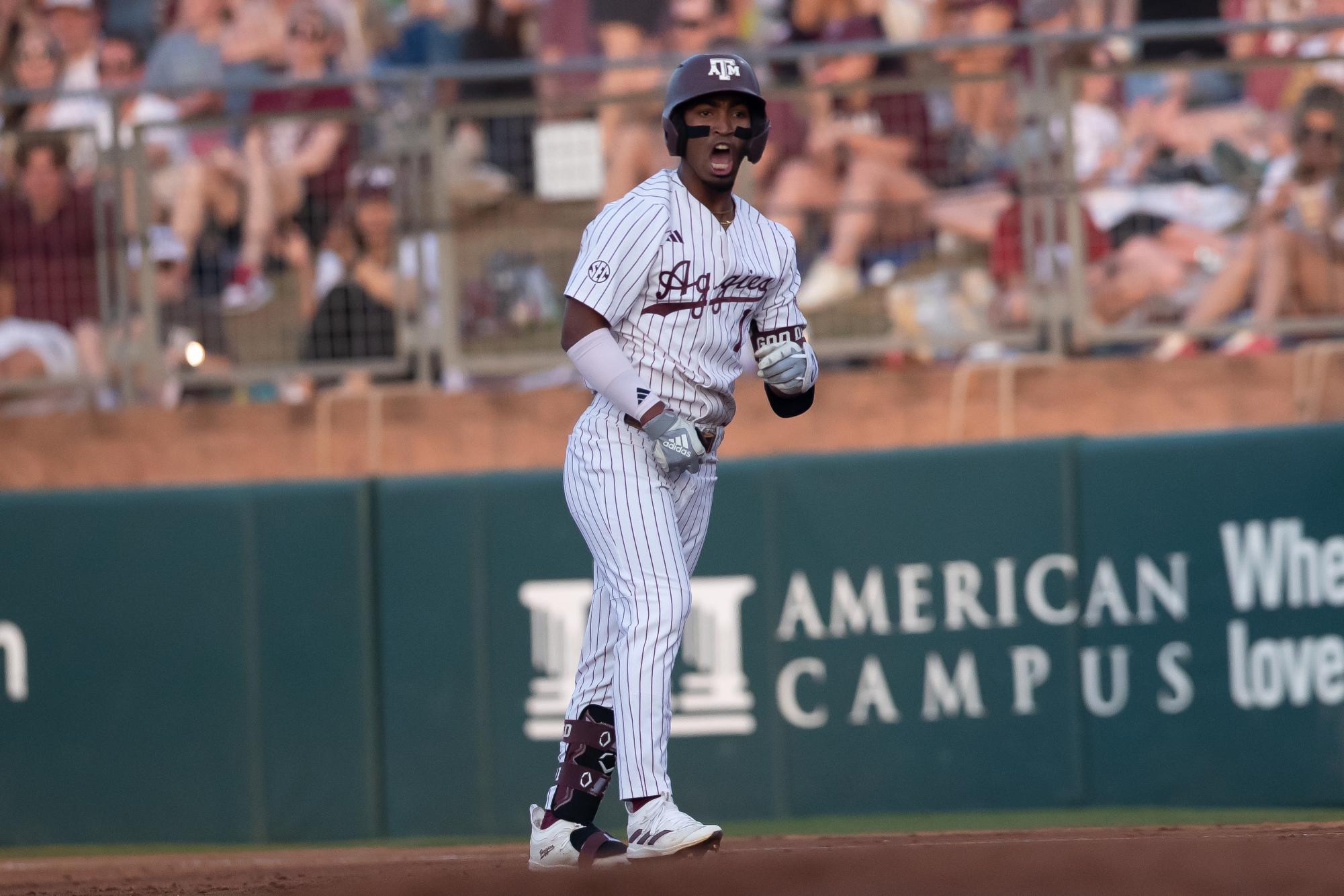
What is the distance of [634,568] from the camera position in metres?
4.75

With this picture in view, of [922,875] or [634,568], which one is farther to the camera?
[634,568]

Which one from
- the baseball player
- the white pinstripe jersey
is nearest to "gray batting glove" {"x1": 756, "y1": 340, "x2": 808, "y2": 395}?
the baseball player

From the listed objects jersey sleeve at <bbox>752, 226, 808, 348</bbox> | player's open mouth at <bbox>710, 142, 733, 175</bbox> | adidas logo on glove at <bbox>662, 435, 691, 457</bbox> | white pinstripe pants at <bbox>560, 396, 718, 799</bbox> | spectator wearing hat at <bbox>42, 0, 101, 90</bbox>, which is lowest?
white pinstripe pants at <bbox>560, 396, 718, 799</bbox>

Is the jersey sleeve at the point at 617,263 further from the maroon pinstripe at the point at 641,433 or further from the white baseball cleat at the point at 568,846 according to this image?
the white baseball cleat at the point at 568,846

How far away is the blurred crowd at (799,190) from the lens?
788 centimetres

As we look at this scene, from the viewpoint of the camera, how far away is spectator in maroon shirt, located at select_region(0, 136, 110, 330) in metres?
8.48

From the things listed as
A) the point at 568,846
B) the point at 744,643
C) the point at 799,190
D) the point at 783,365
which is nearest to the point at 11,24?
the point at 799,190

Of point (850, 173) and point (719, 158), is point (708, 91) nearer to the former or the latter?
point (719, 158)

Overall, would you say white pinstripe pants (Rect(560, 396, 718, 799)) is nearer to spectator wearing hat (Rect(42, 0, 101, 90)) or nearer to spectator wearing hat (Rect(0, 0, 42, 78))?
spectator wearing hat (Rect(42, 0, 101, 90))

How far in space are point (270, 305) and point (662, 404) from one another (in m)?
4.08

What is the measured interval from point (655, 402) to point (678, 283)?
13.6 inches

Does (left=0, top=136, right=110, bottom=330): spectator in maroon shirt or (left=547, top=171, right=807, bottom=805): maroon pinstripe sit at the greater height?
(left=0, top=136, right=110, bottom=330): spectator in maroon shirt

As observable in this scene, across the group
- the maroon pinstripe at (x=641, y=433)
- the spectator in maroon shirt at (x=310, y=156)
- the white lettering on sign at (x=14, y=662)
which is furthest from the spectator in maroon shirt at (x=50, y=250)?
the maroon pinstripe at (x=641, y=433)

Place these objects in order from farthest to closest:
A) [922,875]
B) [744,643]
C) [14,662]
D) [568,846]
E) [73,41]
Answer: [73,41], [14,662], [744,643], [568,846], [922,875]
